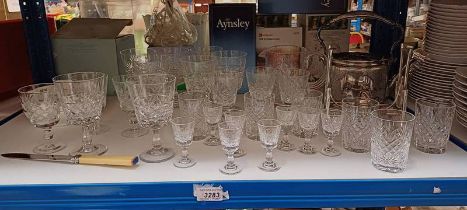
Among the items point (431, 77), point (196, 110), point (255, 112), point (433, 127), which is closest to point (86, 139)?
point (196, 110)

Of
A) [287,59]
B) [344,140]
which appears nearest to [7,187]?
[344,140]

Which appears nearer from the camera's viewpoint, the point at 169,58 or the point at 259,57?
the point at 169,58

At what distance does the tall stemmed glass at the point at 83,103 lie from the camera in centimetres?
87

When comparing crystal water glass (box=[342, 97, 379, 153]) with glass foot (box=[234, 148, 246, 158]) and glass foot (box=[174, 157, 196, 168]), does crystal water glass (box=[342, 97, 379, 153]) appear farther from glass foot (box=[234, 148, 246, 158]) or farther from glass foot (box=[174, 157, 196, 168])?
glass foot (box=[174, 157, 196, 168])

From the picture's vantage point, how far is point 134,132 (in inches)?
38.3

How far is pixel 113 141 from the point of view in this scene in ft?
3.05

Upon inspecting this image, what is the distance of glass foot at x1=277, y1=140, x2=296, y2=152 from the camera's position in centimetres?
88

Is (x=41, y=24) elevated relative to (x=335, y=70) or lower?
elevated

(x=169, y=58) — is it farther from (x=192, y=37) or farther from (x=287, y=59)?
(x=287, y=59)

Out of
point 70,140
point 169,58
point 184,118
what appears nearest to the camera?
point 184,118

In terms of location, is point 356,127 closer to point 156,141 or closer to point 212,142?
point 212,142

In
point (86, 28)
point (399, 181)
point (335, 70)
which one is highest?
point (86, 28)

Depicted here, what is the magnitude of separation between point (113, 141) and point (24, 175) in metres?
0.21

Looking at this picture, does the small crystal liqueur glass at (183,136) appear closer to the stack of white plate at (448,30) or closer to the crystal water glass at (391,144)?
the crystal water glass at (391,144)
